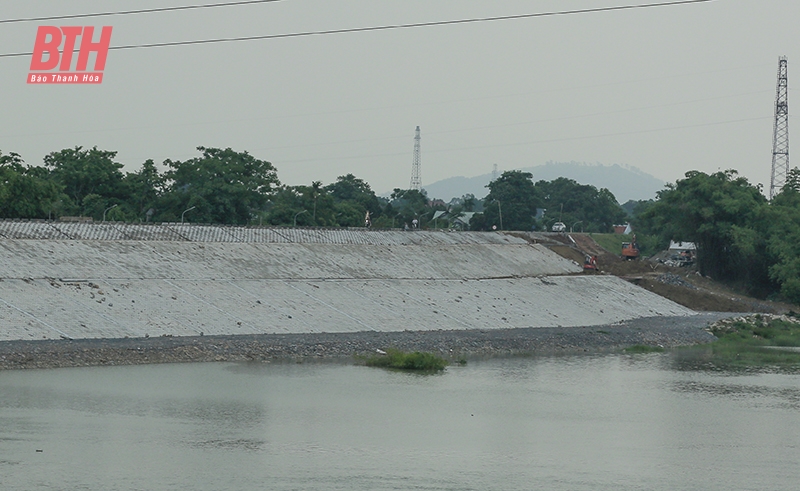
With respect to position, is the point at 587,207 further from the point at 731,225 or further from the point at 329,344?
the point at 329,344

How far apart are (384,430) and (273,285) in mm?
25583

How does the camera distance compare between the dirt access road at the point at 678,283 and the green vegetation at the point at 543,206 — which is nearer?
the dirt access road at the point at 678,283

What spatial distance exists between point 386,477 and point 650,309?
155ft

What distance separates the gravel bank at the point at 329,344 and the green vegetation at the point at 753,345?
1.48 m

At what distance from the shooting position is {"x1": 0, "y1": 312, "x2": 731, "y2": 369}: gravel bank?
124 feet

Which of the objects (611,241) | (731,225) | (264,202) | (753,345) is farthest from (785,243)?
(264,202)

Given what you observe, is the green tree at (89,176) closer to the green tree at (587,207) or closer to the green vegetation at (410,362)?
the green vegetation at (410,362)

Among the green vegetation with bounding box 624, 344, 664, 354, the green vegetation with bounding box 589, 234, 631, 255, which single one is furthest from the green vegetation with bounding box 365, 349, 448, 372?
the green vegetation with bounding box 589, 234, 631, 255

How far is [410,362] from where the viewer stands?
4175 cm

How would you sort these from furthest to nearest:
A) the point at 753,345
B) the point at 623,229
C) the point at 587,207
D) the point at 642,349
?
the point at 587,207 < the point at 623,229 < the point at 753,345 < the point at 642,349

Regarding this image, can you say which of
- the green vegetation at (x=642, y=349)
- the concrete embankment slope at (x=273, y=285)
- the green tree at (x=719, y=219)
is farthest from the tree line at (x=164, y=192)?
the green vegetation at (x=642, y=349)

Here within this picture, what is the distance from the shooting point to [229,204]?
3504 inches

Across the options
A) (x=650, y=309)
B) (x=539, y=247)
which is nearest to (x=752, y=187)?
(x=539, y=247)

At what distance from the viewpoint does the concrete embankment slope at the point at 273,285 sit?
145ft
